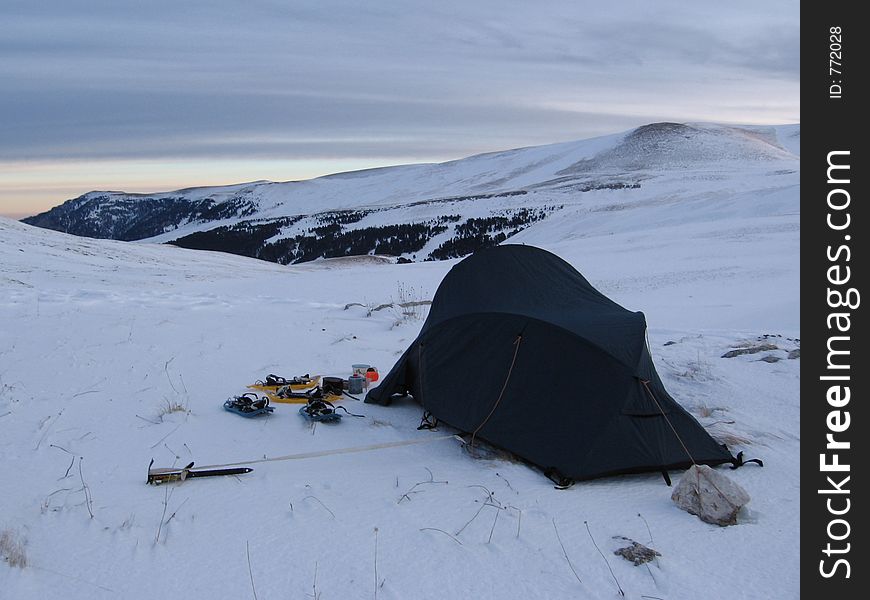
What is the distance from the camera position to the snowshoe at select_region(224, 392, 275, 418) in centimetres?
660

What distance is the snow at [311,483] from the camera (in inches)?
157

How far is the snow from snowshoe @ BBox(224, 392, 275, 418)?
4.1 inches

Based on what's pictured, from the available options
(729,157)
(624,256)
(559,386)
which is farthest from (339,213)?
(559,386)

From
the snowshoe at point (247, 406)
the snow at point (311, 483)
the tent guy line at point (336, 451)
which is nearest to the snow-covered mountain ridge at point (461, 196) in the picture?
the snow at point (311, 483)

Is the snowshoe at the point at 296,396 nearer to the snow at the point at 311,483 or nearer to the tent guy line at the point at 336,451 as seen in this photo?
the snow at the point at 311,483

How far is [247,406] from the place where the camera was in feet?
22.0

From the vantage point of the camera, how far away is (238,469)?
17.4 feet

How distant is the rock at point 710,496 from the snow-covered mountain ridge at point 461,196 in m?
34.1

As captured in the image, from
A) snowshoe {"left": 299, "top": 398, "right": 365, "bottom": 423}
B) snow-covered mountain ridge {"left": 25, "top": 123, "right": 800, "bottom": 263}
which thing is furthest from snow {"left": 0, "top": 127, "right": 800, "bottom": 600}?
snow-covered mountain ridge {"left": 25, "top": 123, "right": 800, "bottom": 263}

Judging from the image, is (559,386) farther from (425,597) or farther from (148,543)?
(148,543)

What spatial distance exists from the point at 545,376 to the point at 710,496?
1600 millimetres

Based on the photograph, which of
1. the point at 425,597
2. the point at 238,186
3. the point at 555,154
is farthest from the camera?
the point at 238,186
